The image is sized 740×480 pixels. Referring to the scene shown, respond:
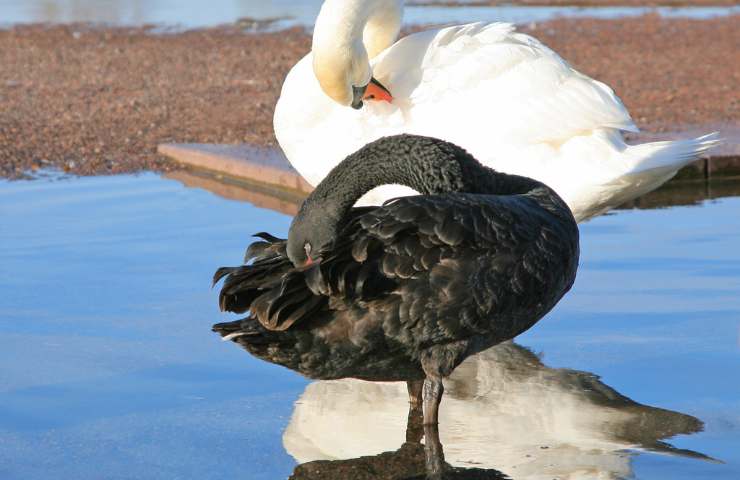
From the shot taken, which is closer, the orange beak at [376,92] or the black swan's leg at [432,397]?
the black swan's leg at [432,397]

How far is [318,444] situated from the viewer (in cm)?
432

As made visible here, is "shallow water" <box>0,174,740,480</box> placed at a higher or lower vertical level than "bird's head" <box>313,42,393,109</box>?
lower

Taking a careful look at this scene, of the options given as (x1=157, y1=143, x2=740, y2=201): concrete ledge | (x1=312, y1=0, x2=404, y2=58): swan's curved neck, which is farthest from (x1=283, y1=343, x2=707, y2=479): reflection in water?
(x1=157, y1=143, x2=740, y2=201): concrete ledge

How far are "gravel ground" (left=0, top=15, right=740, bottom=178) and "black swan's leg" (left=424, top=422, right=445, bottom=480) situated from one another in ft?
18.0

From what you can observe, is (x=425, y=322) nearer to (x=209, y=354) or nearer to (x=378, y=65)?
(x=209, y=354)

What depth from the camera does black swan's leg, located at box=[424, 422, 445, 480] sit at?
404 centimetres

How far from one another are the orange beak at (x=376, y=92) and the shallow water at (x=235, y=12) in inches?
492

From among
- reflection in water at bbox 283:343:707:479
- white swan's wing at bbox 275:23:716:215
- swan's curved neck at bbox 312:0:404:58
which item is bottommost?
reflection in water at bbox 283:343:707:479

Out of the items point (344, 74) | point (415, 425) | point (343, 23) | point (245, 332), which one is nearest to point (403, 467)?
point (415, 425)

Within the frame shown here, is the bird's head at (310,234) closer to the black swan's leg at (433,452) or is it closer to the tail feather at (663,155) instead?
the black swan's leg at (433,452)

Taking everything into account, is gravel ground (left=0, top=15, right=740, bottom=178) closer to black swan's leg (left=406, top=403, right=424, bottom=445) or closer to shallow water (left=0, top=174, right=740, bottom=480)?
shallow water (left=0, top=174, right=740, bottom=480)

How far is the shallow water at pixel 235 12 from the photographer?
64.8ft

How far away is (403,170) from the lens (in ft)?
14.6

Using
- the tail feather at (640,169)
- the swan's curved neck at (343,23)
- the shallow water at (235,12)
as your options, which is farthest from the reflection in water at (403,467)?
the shallow water at (235,12)
